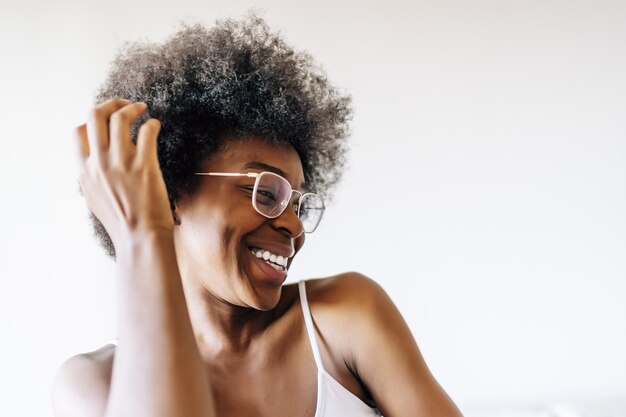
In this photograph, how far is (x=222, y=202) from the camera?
1155 mm

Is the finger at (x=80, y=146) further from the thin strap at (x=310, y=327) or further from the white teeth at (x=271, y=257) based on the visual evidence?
the thin strap at (x=310, y=327)

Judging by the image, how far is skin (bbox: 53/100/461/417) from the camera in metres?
0.87

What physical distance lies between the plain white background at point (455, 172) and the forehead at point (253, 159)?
1.07 metres

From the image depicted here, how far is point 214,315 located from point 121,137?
0.49 m

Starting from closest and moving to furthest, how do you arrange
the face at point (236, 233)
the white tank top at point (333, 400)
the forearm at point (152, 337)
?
the forearm at point (152, 337) < the face at point (236, 233) < the white tank top at point (333, 400)

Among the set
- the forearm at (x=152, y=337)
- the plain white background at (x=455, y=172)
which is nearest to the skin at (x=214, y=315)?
the forearm at (x=152, y=337)

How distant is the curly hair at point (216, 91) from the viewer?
48.7 inches

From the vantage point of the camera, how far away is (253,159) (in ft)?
3.95

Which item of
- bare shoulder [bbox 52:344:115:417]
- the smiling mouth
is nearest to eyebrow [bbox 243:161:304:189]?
the smiling mouth

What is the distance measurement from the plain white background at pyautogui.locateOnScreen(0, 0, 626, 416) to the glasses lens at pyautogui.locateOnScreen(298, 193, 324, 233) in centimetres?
94

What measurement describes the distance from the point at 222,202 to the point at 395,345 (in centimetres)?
39

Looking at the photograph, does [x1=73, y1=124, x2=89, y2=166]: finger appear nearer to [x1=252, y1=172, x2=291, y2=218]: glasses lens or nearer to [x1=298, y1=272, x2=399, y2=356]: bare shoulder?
[x1=252, y1=172, x2=291, y2=218]: glasses lens

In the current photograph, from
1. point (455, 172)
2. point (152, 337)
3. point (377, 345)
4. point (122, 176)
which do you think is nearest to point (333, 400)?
point (377, 345)

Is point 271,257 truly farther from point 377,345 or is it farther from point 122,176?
point 122,176
